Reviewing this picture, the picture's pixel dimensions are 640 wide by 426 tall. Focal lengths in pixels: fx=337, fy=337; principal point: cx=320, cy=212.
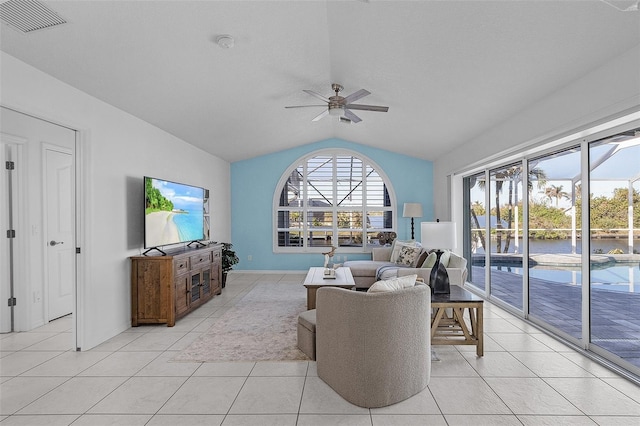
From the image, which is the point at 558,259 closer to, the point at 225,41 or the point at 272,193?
the point at 225,41

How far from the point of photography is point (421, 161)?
7336 millimetres

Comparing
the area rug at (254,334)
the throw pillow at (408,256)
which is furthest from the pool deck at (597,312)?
the area rug at (254,334)

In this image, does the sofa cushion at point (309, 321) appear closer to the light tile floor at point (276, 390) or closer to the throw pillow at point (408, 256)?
the light tile floor at point (276, 390)

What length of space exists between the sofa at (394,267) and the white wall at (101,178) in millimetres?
3318

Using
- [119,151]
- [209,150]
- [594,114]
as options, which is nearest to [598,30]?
[594,114]

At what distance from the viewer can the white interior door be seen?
420cm

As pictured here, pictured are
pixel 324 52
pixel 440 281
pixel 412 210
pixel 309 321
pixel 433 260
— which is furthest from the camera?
pixel 412 210

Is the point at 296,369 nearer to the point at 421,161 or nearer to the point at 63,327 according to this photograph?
the point at 63,327

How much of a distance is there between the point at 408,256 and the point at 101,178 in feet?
14.6

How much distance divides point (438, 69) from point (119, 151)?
3.49m

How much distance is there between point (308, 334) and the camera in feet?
10.1

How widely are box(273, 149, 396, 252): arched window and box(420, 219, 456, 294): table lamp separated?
386 centimetres

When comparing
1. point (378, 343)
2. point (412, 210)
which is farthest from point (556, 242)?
point (412, 210)

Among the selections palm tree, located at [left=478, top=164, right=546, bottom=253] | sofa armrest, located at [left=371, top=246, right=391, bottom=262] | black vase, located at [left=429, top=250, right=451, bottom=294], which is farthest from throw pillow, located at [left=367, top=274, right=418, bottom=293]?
sofa armrest, located at [left=371, top=246, right=391, bottom=262]
